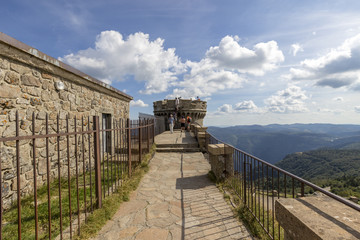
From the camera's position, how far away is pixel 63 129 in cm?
522

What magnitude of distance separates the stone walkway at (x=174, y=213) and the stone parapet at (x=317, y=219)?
54.8 inches

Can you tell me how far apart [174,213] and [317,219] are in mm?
2627

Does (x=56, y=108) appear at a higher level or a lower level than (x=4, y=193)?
higher

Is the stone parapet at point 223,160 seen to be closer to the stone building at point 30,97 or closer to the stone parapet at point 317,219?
the stone parapet at point 317,219

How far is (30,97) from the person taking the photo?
165 inches

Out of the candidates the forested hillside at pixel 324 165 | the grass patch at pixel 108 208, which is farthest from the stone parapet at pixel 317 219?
the forested hillside at pixel 324 165

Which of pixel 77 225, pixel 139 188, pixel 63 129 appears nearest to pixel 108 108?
pixel 63 129

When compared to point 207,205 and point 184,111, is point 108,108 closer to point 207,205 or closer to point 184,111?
point 207,205

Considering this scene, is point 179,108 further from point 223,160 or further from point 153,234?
point 153,234

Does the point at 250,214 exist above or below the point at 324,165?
above

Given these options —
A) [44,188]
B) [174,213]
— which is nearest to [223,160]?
[174,213]

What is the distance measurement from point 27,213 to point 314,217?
450 centimetres

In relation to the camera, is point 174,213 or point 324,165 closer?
point 174,213

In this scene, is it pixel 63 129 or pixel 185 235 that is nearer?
pixel 185 235
